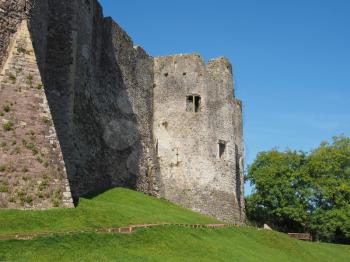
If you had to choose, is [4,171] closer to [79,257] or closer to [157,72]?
[79,257]

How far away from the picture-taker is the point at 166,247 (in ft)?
53.6

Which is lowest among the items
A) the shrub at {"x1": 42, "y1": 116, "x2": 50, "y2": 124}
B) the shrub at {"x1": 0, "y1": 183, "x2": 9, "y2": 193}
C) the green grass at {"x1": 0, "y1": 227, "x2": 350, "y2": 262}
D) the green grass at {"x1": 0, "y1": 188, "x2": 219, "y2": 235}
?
the green grass at {"x1": 0, "y1": 227, "x2": 350, "y2": 262}

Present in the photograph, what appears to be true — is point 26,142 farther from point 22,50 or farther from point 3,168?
point 22,50

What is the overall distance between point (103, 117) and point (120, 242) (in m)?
13.3

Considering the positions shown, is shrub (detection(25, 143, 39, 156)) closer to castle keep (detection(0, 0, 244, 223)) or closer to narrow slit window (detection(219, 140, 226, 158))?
castle keep (detection(0, 0, 244, 223))

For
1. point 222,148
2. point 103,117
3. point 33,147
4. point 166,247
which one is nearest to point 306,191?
point 222,148

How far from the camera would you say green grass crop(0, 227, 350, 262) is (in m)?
13.0

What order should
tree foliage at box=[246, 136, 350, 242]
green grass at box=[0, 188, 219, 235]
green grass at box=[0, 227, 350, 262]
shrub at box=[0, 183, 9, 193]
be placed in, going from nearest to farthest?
green grass at box=[0, 227, 350, 262] → green grass at box=[0, 188, 219, 235] → shrub at box=[0, 183, 9, 193] → tree foliage at box=[246, 136, 350, 242]

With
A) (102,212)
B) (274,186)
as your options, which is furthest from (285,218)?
(102,212)

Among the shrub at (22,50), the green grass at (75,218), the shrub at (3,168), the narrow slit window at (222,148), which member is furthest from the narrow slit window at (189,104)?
the shrub at (3,168)

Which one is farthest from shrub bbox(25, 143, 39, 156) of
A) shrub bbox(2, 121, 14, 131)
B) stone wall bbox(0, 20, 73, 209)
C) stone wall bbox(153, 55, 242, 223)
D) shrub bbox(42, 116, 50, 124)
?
stone wall bbox(153, 55, 242, 223)

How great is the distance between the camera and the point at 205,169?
33219 mm

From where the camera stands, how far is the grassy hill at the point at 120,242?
43.3ft

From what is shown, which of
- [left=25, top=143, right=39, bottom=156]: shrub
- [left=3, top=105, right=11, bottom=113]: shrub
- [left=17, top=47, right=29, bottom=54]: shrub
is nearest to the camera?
[left=25, top=143, right=39, bottom=156]: shrub
